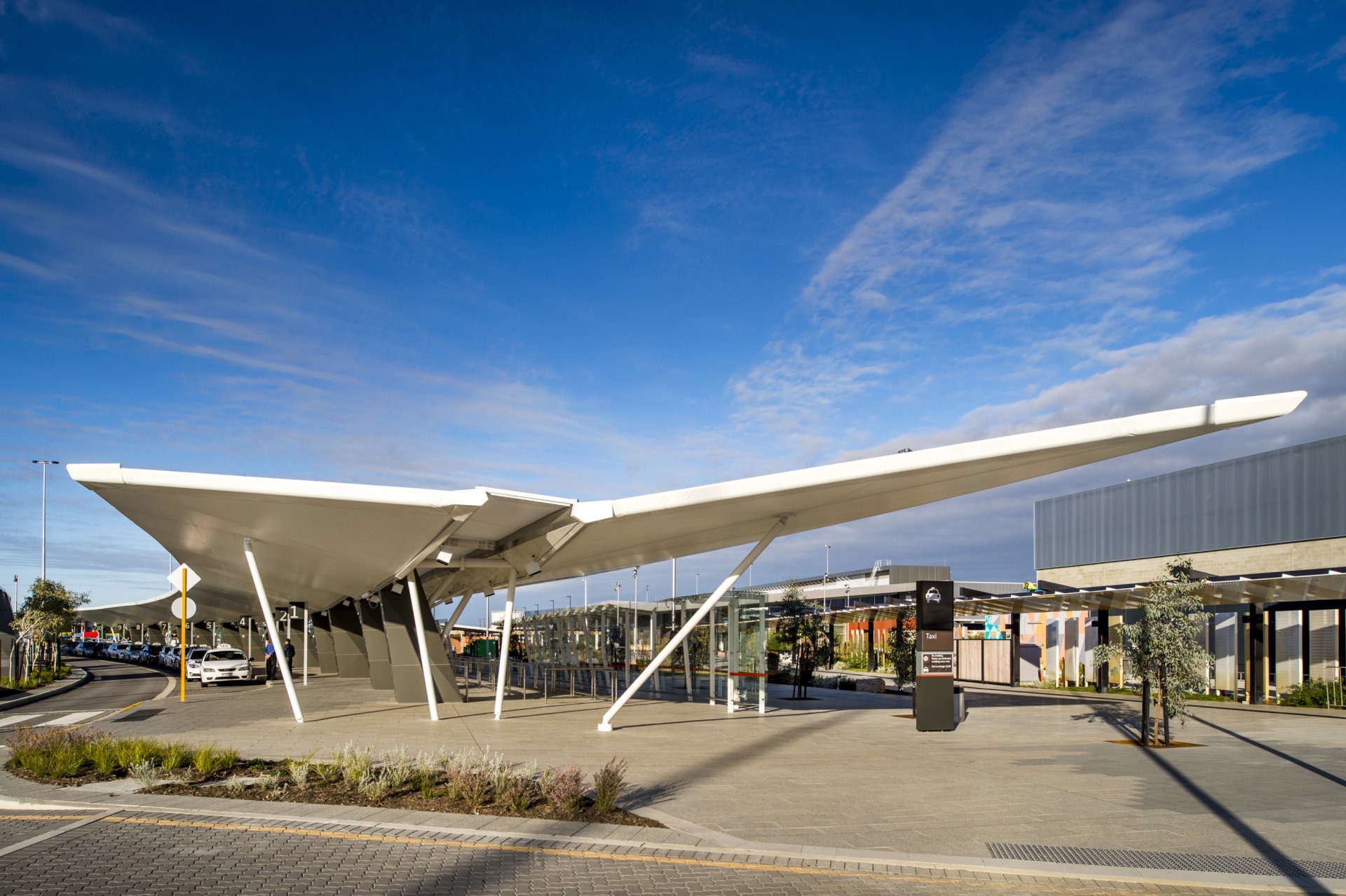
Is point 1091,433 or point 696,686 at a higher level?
point 1091,433

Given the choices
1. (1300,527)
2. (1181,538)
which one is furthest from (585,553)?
(1181,538)

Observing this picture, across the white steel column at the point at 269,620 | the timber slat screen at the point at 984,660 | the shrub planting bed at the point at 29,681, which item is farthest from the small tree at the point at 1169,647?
the shrub planting bed at the point at 29,681

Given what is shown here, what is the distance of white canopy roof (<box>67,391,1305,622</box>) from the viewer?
40.1 feet

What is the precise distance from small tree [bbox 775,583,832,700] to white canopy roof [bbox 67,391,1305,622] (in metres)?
8.66

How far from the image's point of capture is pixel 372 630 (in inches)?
1158

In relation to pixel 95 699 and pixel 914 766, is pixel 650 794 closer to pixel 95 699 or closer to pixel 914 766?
pixel 914 766

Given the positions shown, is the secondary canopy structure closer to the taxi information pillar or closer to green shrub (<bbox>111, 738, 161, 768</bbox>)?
the taxi information pillar

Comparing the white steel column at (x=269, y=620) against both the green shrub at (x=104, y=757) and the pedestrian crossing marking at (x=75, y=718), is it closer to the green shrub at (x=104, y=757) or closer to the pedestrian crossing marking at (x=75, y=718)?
the pedestrian crossing marking at (x=75, y=718)

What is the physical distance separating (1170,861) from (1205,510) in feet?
119

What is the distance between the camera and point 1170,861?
739 cm

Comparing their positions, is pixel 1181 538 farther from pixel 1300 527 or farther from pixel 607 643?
pixel 607 643

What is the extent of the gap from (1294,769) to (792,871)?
933 centimetres

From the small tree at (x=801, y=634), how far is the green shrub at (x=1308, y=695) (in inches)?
519

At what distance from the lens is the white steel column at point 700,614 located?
1730cm
